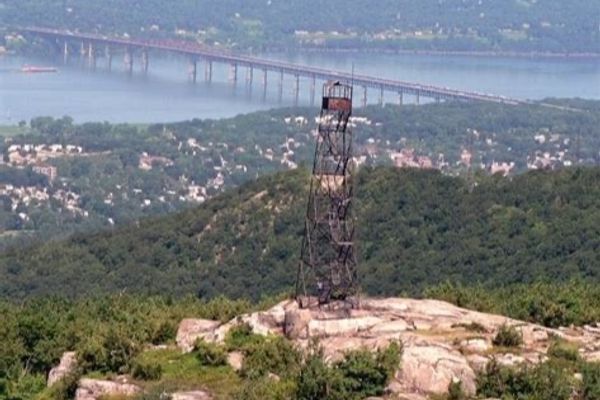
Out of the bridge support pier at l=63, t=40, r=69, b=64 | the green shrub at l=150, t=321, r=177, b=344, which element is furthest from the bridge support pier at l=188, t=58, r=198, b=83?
the green shrub at l=150, t=321, r=177, b=344

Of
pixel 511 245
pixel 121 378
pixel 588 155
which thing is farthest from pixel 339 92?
pixel 588 155

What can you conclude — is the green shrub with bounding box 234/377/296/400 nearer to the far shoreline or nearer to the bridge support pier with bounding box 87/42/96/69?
the bridge support pier with bounding box 87/42/96/69

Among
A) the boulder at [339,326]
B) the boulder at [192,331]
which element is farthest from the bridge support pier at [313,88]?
the boulder at [339,326]

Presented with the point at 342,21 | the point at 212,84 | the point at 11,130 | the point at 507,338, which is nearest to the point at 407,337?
the point at 507,338

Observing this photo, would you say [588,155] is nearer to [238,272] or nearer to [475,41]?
[238,272]

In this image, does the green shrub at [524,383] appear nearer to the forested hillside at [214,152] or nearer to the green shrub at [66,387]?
the green shrub at [66,387]
